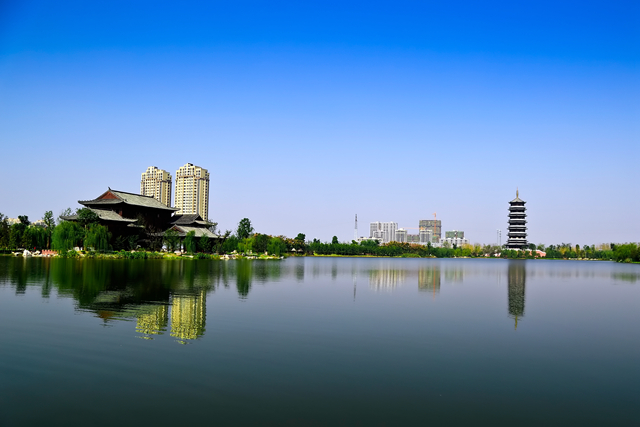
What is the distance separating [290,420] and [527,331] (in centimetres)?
872

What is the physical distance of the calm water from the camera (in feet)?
19.5

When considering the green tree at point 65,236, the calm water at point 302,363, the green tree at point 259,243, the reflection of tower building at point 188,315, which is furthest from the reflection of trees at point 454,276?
the green tree at point 65,236

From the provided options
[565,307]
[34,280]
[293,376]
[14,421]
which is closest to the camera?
[14,421]

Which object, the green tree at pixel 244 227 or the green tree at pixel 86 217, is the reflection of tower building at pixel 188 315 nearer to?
the green tree at pixel 86 217

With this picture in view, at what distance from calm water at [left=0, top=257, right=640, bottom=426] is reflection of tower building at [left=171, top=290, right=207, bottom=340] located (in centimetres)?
7

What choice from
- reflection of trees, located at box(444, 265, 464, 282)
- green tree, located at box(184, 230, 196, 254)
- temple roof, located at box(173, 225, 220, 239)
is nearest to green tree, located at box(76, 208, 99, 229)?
green tree, located at box(184, 230, 196, 254)

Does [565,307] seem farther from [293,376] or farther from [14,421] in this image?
[14,421]

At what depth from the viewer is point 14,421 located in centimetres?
543

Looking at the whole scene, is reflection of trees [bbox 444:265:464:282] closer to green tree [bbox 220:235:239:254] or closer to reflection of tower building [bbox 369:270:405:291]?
reflection of tower building [bbox 369:270:405:291]

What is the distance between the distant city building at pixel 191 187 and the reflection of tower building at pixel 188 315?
103286mm

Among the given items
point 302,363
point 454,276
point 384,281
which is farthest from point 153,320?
point 454,276

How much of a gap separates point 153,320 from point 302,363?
490 centimetres

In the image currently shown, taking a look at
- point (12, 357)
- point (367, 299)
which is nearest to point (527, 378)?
point (12, 357)

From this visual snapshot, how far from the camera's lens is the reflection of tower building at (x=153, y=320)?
10.1 meters
